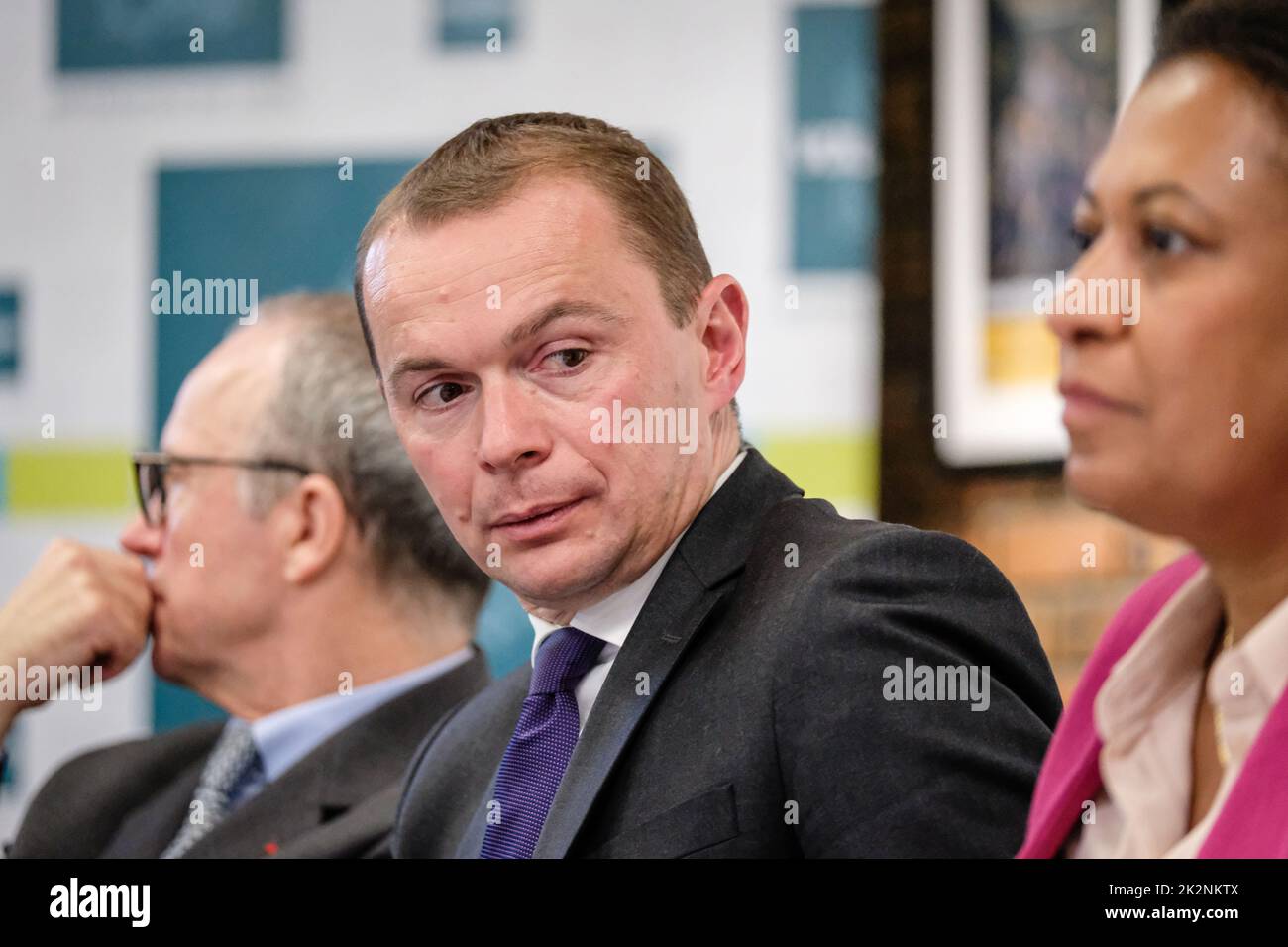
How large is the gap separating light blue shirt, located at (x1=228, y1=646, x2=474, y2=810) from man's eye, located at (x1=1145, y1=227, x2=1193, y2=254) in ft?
4.47

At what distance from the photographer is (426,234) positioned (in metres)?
1.46

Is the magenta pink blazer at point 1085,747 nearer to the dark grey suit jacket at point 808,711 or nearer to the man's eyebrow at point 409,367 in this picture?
the dark grey suit jacket at point 808,711

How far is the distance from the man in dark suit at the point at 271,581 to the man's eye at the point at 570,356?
75 centimetres

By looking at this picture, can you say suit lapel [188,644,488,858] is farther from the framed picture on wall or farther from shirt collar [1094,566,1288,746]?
shirt collar [1094,566,1288,746]

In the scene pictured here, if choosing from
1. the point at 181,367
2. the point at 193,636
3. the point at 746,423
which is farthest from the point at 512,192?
the point at 181,367

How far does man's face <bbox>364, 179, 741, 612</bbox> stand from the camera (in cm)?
142

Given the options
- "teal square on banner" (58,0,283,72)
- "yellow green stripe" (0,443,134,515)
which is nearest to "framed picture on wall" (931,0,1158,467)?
"teal square on banner" (58,0,283,72)

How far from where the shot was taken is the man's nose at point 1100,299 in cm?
94

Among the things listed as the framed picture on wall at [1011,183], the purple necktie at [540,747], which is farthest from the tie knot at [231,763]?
the framed picture on wall at [1011,183]

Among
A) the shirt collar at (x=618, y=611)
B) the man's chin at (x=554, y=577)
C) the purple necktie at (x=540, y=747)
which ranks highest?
the man's chin at (x=554, y=577)

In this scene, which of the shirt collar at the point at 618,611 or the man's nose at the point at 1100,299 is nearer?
the man's nose at the point at 1100,299

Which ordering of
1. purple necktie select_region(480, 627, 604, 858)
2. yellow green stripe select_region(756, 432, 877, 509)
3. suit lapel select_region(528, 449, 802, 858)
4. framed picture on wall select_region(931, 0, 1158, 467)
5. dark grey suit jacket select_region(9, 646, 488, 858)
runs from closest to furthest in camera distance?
suit lapel select_region(528, 449, 802, 858) → purple necktie select_region(480, 627, 604, 858) → dark grey suit jacket select_region(9, 646, 488, 858) → framed picture on wall select_region(931, 0, 1158, 467) → yellow green stripe select_region(756, 432, 877, 509)

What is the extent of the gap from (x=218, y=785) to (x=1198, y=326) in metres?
1.58

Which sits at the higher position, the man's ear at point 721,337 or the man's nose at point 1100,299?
the man's nose at point 1100,299
